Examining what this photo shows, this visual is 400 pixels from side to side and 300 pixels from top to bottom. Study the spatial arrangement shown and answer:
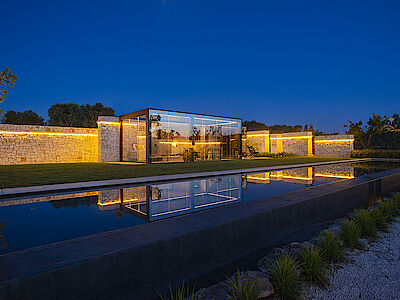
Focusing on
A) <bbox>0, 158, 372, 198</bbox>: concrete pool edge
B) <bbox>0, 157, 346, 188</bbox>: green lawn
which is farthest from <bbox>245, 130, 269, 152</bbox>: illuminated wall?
<bbox>0, 158, 372, 198</bbox>: concrete pool edge

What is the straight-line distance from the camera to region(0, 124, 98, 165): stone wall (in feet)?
52.1

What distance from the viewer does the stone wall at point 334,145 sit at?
27.7 meters

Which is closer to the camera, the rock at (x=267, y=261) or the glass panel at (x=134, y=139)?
the rock at (x=267, y=261)

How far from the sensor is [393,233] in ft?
13.2

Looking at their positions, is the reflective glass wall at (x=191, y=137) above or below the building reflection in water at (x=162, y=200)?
above

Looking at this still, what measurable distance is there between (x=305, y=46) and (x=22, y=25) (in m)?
53.5

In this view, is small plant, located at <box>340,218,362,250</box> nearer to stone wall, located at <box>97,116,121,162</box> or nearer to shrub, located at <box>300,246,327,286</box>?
shrub, located at <box>300,246,327,286</box>

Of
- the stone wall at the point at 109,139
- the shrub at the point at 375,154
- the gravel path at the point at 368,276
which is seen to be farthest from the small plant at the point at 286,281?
the shrub at the point at 375,154

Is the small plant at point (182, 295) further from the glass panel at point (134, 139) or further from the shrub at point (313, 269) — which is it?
the glass panel at point (134, 139)

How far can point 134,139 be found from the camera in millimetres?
20047

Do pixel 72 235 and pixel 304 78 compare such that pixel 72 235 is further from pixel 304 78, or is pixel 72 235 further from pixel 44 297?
pixel 304 78

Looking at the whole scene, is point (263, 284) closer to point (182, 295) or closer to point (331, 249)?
point (182, 295)

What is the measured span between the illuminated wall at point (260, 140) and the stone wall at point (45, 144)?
1878cm

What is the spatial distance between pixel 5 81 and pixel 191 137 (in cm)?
1285
